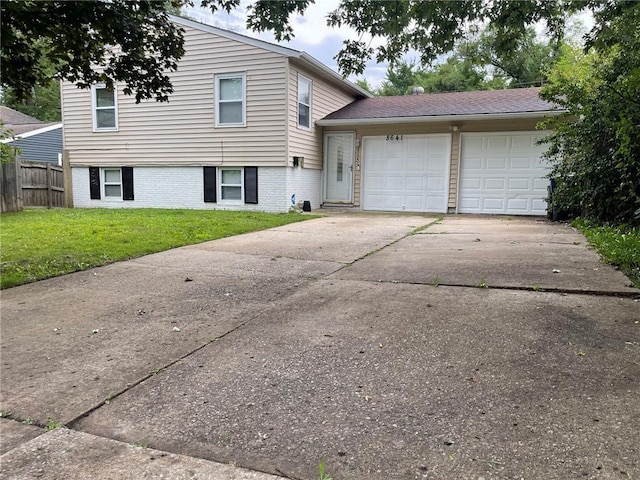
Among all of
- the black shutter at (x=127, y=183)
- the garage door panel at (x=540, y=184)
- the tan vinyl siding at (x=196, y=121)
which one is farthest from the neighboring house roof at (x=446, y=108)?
the black shutter at (x=127, y=183)

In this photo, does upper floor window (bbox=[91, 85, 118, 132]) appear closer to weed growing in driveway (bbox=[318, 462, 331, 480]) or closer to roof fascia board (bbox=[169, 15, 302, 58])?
roof fascia board (bbox=[169, 15, 302, 58])

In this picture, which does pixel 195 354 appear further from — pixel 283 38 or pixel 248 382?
pixel 283 38

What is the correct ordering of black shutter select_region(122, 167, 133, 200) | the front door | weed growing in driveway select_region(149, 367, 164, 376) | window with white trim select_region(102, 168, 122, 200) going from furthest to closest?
window with white trim select_region(102, 168, 122, 200)
the front door
black shutter select_region(122, 167, 133, 200)
weed growing in driveway select_region(149, 367, 164, 376)

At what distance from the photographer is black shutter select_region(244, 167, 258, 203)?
12.9 meters

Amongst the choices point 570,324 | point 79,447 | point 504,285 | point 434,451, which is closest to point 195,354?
point 79,447

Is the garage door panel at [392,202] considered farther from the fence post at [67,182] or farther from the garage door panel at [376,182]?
the fence post at [67,182]

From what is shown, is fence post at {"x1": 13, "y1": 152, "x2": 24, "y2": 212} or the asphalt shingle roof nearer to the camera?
fence post at {"x1": 13, "y1": 152, "x2": 24, "y2": 212}

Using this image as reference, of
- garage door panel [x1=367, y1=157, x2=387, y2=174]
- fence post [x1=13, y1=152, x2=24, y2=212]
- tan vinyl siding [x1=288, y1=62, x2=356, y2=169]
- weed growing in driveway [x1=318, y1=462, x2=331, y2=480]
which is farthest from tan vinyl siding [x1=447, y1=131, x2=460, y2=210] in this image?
weed growing in driveway [x1=318, y1=462, x2=331, y2=480]

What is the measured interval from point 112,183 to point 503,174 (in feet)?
38.0

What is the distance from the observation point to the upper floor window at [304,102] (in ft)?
42.8

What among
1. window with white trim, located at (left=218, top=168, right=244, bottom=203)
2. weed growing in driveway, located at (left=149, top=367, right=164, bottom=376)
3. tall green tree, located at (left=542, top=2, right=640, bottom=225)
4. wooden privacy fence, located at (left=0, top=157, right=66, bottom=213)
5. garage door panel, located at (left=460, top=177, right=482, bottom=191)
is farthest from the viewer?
window with white trim, located at (left=218, top=168, right=244, bottom=203)

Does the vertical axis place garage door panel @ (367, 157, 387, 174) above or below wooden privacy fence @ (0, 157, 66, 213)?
above

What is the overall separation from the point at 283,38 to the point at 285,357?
13.5 feet

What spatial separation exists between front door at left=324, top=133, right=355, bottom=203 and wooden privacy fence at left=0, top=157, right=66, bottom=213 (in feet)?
27.6
